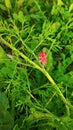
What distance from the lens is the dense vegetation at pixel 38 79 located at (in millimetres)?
1028

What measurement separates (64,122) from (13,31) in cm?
34

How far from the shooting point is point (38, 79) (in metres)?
1.24

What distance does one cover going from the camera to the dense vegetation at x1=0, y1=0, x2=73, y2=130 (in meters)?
1.03

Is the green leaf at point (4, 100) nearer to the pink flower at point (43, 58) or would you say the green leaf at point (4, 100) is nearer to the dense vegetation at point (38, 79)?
the dense vegetation at point (38, 79)

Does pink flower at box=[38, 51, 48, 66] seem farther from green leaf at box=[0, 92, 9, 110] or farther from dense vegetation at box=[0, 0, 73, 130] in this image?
green leaf at box=[0, 92, 9, 110]

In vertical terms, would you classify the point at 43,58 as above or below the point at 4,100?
above

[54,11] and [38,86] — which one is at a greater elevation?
[54,11]

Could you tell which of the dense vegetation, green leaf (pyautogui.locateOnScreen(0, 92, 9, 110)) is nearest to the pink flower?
the dense vegetation

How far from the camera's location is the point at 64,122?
3.31 feet

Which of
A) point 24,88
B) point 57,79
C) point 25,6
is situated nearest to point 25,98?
point 24,88

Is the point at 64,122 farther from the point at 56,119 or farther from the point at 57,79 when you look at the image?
the point at 57,79

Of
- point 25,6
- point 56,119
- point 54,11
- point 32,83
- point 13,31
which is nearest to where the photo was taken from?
point 56,119

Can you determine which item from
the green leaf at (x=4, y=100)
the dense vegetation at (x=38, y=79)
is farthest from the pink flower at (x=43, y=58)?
the green leaf at (x=4, y=100)

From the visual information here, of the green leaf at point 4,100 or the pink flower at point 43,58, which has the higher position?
the pink flower at point 43,58
